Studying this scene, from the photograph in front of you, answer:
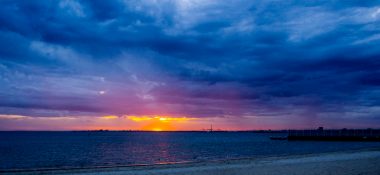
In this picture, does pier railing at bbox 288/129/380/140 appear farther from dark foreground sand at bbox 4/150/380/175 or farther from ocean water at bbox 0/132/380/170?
dark foreground sand at bbox 4/150/380/175

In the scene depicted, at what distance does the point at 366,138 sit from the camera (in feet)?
356

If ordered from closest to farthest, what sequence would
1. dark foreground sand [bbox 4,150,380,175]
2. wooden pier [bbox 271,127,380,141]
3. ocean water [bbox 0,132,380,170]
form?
dark foreground sand [bbox 4,150,380,175] → ocean water [bbox 0,132,380,170] → wooden pier [bbox 271,127,380,141]

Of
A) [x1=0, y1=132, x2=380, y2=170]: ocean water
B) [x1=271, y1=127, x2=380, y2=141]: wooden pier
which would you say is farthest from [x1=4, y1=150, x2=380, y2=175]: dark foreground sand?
[x1=271, y1=127, x2=380, y2=141]: wooden pier

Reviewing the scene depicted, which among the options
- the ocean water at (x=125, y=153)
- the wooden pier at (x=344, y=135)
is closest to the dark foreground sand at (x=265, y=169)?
the ocean water at (x=125, y=153)

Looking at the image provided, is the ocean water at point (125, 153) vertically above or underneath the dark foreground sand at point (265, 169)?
underneath

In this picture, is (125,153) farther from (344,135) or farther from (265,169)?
(344,135)

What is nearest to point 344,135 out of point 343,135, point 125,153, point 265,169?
point 343,135

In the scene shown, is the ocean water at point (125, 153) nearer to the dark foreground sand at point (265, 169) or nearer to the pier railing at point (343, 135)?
the dark foreground sand at point (265, 169)

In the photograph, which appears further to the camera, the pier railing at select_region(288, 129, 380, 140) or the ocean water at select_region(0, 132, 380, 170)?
the pier railing at select_region(288, 129, 380, 140)

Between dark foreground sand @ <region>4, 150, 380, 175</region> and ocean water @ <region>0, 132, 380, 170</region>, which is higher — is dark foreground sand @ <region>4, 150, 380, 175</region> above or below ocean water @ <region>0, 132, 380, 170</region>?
above

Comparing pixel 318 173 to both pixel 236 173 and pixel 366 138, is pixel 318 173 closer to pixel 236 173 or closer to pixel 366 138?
pixel 236 173

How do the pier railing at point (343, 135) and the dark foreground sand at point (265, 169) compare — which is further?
the pier railing at point (343, 135)

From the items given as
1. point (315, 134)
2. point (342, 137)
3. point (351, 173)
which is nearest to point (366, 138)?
point (342, 137)

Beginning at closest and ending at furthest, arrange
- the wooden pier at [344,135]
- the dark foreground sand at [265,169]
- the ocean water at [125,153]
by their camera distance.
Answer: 1. the dark foreground sand at [265,169]
2. the ocean water at [125,153]
3. the wooden pier at [344,135]
